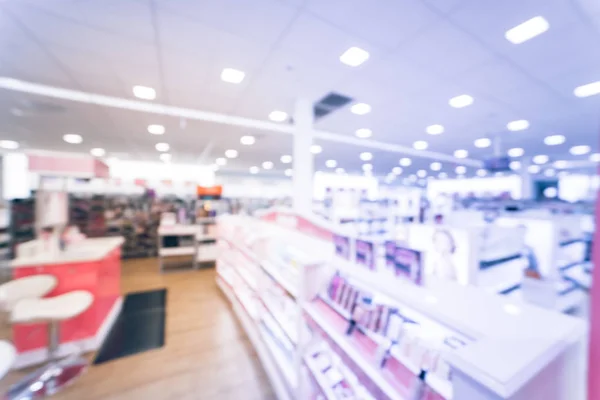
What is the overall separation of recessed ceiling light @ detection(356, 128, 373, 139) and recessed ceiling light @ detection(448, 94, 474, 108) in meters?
2.13

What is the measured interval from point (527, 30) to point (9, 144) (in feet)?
42.7

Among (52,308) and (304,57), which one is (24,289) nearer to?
(52,308)

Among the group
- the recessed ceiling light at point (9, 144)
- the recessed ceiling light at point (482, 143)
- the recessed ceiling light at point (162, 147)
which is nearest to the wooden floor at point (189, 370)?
the recessed ceiling light at point (162, 147)

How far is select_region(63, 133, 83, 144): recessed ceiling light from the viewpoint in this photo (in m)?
6.61

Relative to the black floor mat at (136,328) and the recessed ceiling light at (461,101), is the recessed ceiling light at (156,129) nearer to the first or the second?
the black floor mat at (136,328)

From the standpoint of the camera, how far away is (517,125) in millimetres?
5699

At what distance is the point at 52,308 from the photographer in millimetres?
2166

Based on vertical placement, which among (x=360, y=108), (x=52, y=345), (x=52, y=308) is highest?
(x=360, y=108)

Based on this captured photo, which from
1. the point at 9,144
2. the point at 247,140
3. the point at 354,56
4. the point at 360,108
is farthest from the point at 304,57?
the point at 9,144

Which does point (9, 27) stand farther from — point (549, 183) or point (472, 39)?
point (549, 183)

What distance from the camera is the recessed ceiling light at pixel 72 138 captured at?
6613 mm

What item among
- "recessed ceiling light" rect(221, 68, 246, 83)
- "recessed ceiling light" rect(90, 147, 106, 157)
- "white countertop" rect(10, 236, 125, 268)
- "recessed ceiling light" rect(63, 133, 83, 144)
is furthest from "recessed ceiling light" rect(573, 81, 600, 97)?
"recessed ceiling light" rect(90, 147, 106, 157)

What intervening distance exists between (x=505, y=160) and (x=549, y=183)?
15.0 metres

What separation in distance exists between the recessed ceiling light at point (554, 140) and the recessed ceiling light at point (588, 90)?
3522 millimetres
